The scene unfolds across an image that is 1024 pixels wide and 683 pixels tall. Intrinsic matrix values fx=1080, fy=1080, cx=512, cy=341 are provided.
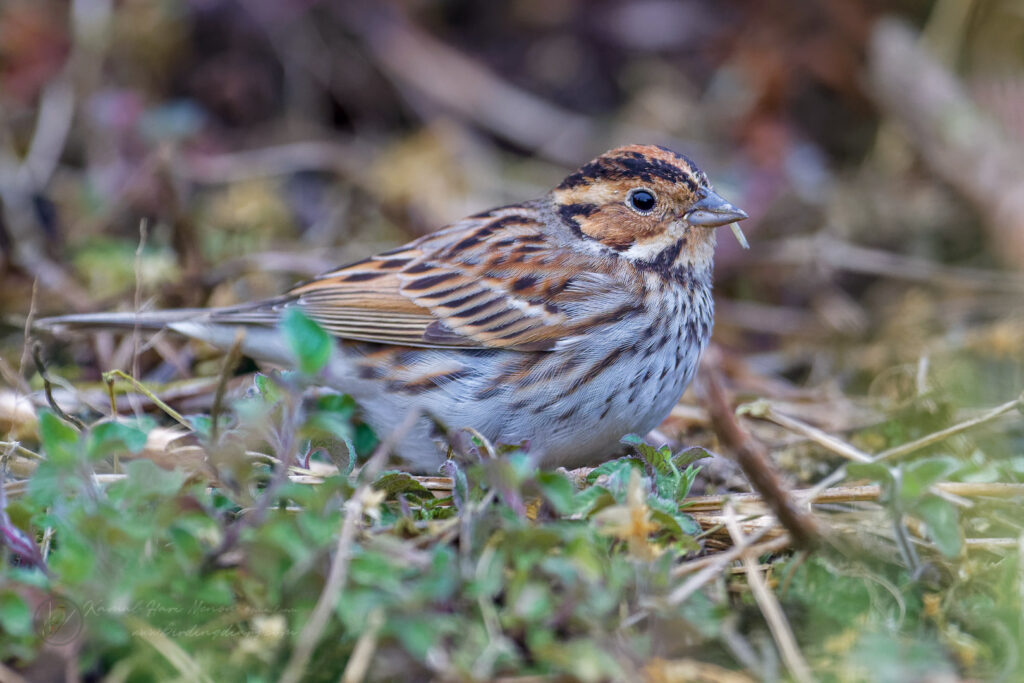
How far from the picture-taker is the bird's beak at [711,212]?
3617 millimetres

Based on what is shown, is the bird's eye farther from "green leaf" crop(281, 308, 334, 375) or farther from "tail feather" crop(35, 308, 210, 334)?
"green leaf" crop(281, 308, 334, 375)

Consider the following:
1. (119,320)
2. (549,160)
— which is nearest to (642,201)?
(119,320)

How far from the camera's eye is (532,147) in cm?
698

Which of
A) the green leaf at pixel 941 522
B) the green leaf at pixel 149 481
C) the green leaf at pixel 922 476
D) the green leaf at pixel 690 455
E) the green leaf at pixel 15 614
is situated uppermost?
the green leaf at pixel 922 476

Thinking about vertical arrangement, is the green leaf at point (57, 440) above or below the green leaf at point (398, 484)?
above

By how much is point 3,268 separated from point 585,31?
4242 mm

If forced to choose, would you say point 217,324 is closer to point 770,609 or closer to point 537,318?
point 537,318

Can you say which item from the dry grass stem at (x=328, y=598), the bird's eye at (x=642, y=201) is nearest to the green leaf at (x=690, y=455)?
the dry grass stem at (x=328, y=598)

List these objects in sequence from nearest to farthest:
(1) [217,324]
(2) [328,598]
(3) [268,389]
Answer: (2) [328,598]
(3) [268,389]
(1) [217,324]

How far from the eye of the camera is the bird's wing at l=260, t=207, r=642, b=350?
3514 mm

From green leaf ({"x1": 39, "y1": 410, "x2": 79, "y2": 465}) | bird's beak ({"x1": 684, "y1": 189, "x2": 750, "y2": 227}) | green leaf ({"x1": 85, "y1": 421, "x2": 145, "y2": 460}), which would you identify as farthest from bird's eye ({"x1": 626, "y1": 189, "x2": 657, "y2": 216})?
green leaf ({"x1": 39, "y1": 410, "x2": 79, "y2": 465})

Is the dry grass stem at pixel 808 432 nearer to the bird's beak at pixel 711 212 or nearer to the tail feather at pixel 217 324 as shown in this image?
the bird's beak at pixel 711 212

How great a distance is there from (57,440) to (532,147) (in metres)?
4.92

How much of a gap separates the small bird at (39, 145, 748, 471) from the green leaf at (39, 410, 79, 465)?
3.58 ft
